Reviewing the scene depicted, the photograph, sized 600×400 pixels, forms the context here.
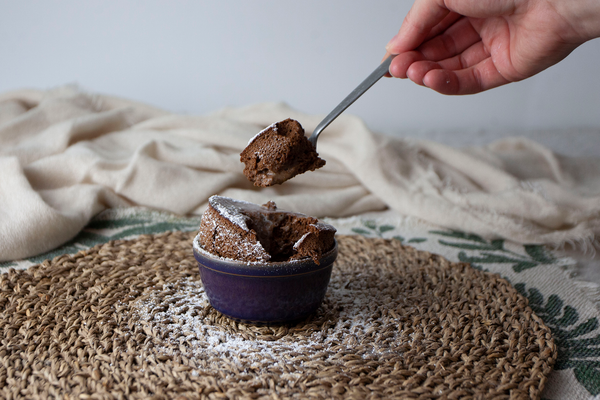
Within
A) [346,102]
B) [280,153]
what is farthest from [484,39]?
[280,153]

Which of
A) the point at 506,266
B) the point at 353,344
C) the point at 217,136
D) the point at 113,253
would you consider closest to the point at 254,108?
→ the point at 217,136

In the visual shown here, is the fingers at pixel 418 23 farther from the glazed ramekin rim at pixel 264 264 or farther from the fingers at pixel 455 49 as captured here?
the glazed ramekin rim at pixel 264 264

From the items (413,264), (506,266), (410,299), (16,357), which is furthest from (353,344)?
(506,266)

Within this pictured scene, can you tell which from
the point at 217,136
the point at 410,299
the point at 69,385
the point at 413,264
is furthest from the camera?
the point at 217,136

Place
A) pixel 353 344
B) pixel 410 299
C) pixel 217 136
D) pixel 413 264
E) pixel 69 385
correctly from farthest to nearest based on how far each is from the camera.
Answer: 1. pixel 217 136
2. pixel 413 264
3. pixel 410 299
4. pixel 353 344
5. pixel 69 385

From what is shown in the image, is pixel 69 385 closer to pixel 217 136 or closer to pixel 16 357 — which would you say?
pixel 16 357

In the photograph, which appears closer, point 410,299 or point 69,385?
Answer: point 69,385

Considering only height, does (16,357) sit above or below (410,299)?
above
